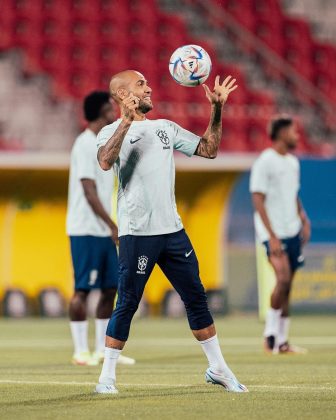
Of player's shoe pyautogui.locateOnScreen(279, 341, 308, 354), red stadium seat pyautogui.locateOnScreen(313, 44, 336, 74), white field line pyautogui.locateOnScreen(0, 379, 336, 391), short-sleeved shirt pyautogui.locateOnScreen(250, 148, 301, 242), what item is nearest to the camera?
white field line pyautogui.locateOnScreen(0, 379, 336, 391)

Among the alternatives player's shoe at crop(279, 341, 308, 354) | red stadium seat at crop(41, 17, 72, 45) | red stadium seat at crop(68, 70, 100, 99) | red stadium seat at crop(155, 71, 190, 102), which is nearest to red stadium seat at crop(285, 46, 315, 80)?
red stadium seat at crop(155, 71, 190, 102)

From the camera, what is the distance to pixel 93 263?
9.89 metres

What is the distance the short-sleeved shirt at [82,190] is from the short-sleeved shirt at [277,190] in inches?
72.3

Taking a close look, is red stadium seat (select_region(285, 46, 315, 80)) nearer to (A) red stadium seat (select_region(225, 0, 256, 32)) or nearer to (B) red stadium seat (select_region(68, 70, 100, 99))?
(A) red stadium seat (select_region(225, 0, 256, 32))

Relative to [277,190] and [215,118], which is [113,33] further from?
[215,118]

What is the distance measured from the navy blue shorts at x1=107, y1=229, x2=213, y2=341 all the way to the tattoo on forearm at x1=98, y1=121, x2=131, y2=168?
1.87ft

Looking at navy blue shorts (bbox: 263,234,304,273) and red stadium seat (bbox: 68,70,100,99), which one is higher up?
red stadium seat (bbox: 68,70,100,99)

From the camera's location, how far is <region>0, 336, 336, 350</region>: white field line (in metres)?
11.9

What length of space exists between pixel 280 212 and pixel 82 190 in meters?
2.30

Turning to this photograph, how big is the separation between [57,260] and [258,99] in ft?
25.9

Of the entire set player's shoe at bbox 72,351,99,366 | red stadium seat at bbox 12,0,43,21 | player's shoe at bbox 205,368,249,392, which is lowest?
player's shoe at bbox 72,351,99,366

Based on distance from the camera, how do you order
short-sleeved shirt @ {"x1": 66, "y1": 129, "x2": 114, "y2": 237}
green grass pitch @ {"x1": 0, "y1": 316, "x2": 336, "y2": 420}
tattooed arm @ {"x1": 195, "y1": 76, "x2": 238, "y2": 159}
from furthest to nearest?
short-sleeved shirt @ {"x1": 66, "y1": 129, "x2": 114, "y2": 237} < tattooed arm @ {"x1": 195, "y1": 76, "x2": 238, "y2": 159} < green grass pitch @ {"x1": 0, "y1": 316, "x2": 336, "y2": 420}

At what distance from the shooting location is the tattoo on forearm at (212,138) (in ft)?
23.0

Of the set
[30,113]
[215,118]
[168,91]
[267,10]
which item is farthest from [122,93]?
[267,10]
